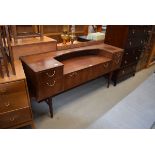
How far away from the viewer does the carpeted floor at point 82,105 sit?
1811mm

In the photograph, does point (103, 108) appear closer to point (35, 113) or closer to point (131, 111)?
point (131, 111)

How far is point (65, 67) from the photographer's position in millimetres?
1916

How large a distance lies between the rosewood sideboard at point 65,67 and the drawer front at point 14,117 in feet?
0.67

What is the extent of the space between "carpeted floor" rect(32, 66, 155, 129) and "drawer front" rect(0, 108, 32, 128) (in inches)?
13.7

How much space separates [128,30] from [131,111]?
1289 mm

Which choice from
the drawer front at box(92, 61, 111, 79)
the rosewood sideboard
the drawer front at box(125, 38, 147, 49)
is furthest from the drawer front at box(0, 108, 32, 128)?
the drawer front at box(125, 38, 147, 49)

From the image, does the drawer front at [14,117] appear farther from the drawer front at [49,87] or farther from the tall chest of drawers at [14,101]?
the drawer front at [49,87]

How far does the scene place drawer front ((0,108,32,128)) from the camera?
51.8 inches

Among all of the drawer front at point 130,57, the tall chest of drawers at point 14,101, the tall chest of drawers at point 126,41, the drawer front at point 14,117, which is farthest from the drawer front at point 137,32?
the drawer front at point 14,117

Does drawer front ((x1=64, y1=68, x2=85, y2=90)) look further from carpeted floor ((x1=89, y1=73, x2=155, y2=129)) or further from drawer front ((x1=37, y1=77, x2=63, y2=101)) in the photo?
carpeted floor ((x1=89, y1=73, x2=155, y2=129))

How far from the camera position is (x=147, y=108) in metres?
2.20
